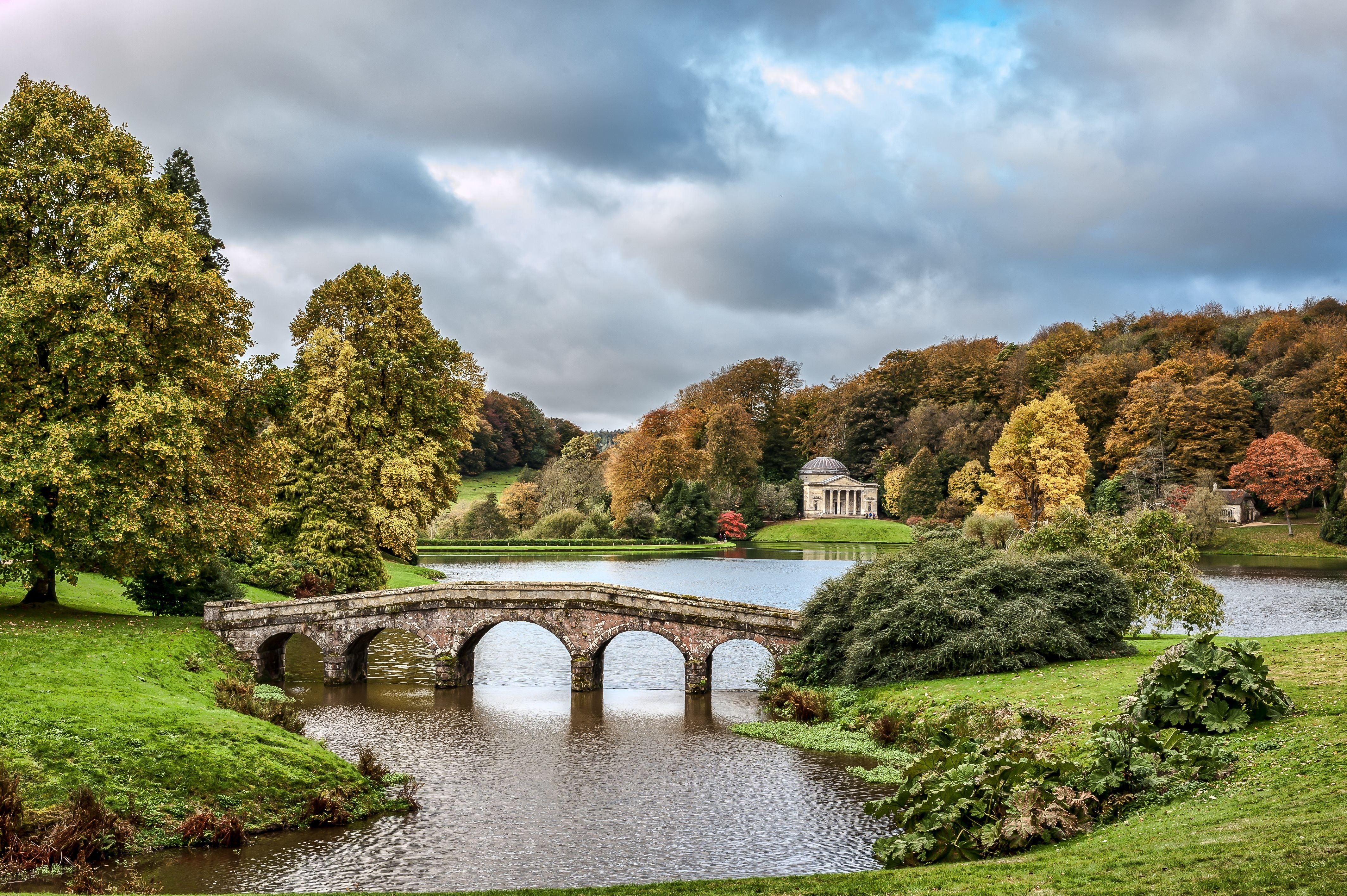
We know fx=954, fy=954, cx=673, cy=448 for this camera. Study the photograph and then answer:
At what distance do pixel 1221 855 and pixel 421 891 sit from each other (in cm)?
910

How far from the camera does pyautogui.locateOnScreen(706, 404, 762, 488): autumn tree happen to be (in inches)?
3890

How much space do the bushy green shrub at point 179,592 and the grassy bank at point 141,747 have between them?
6673 mm

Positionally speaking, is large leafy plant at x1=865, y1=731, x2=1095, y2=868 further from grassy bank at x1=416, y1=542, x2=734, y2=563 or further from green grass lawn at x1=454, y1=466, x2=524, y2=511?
green grass lawn at x1=454, y1=466, x2=524, y2=511

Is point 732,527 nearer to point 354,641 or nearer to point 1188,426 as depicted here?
point 1188,426

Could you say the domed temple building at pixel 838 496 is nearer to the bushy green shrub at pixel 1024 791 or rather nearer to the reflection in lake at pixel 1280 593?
the reflection in lake at pixel 1280 593

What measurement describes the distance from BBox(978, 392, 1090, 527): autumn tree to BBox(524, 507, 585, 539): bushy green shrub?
3561cm

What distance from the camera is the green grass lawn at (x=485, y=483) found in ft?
365

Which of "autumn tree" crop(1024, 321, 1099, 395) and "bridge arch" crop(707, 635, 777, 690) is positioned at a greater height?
"autumn tree" crop(1024, 321, 1099, 395)

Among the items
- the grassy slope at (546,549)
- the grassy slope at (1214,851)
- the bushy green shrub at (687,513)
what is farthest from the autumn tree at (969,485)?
the grassy slope at (1214,851)

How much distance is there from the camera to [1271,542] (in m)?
73.1

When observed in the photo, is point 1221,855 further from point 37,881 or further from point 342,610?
point 342,610

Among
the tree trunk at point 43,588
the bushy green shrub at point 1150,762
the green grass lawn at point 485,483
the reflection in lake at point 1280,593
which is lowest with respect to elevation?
the reflection in lake at point 1280,593

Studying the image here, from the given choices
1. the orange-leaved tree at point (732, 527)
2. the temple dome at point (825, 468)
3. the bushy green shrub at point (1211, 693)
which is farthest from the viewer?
the temple dome at point (825, 468)

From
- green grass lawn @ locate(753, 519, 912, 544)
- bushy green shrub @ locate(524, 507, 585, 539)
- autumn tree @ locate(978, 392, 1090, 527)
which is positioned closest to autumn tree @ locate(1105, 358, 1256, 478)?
autumn tree @ locate(978, 392, 1090, 527)
